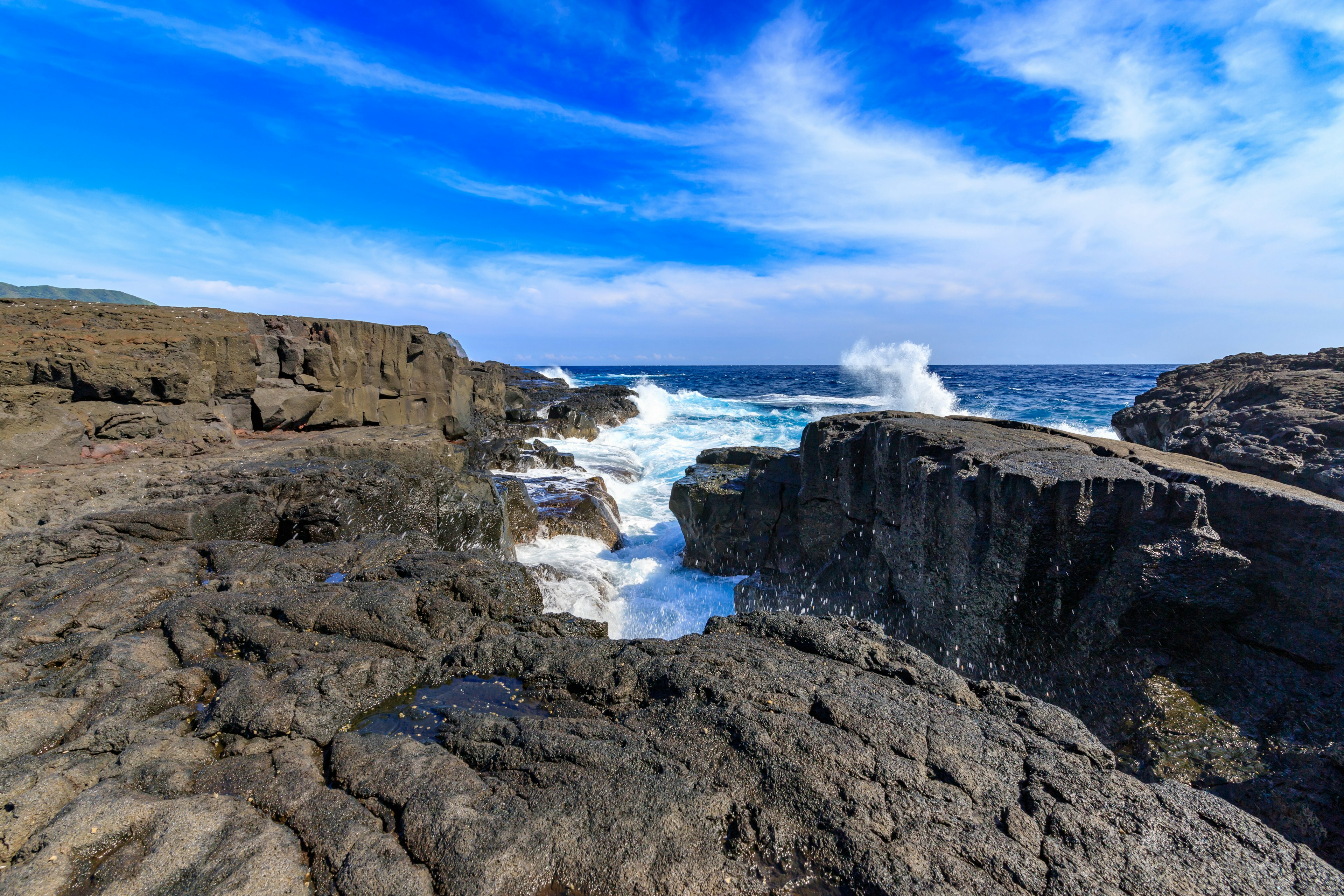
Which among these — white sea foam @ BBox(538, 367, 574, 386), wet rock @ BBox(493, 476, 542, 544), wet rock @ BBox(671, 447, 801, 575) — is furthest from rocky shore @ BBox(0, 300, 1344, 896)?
white sea foam @ BBox(538, 367, 574, 386)

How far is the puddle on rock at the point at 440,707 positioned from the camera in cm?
305

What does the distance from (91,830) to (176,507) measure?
4.89 meters

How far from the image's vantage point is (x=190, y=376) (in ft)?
27.5

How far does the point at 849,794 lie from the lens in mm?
2344

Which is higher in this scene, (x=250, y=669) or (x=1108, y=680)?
(x=250, y=669)

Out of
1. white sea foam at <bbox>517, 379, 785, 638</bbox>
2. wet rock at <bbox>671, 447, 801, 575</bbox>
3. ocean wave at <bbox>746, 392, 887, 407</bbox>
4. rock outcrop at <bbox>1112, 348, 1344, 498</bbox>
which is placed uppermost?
rock outcrop at <bbox>1112, 348, 1344, 498</bbox>

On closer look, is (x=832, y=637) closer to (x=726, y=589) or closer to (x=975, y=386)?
(x=726, y=589)

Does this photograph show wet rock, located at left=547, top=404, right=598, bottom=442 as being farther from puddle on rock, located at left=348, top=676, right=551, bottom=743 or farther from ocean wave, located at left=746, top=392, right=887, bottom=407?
puddle on rock, located at left=348, top=676, right=551, bottom=743

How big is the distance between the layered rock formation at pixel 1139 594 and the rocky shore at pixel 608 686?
0.09 feet

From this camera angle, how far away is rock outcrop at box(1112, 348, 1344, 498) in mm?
6711

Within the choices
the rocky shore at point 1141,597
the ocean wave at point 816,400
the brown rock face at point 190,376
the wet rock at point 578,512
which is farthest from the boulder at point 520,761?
the ocean wave at point 816,400

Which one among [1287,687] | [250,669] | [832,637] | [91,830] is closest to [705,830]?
[832,637]

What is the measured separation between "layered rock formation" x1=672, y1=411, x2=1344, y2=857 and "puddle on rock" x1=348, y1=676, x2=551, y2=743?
3.73 meters

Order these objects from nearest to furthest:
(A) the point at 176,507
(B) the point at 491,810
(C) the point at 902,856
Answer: (C) the point at 902,856
(B) the point at 491,810
(A) the point at 176,507
